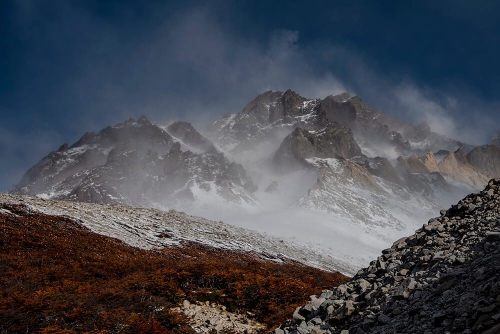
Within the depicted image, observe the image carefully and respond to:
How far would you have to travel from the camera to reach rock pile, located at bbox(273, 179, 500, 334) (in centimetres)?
633

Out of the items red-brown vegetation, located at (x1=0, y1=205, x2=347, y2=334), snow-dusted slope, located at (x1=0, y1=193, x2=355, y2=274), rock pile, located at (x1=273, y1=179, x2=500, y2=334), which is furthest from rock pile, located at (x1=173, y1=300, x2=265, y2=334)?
snow-dusted slope, located at (x1=0, y1=193, x2=355, y2=274)

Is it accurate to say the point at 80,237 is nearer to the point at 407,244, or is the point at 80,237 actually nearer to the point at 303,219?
the point at 407,244

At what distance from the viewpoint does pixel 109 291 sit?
12.6 m

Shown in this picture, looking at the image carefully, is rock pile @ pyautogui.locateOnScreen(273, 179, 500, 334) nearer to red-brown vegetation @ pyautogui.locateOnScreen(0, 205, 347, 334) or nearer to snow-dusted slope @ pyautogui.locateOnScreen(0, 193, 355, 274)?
red-brown vegetation @ pyautogui.locateOnScreen(0, 205, 347, 334)

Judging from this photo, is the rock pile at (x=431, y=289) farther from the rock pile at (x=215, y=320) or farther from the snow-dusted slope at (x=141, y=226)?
the snow-dusted slope at (x=141, y=226)

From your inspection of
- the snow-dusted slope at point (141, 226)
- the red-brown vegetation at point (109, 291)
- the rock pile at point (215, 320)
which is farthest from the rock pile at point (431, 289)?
the snow-dusted slope at point (141, 226)

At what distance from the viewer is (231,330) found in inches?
426

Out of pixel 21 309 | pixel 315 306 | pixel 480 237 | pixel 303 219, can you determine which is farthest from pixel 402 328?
pixel 303 219

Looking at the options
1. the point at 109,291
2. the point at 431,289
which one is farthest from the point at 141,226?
the point at 431,289

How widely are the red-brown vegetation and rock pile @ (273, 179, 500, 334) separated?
3715mm

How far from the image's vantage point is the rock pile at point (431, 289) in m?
6.33

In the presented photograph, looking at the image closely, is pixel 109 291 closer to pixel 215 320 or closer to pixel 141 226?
pixel 215 320

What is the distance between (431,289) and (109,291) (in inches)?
425

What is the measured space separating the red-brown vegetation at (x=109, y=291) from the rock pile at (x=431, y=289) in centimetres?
371
